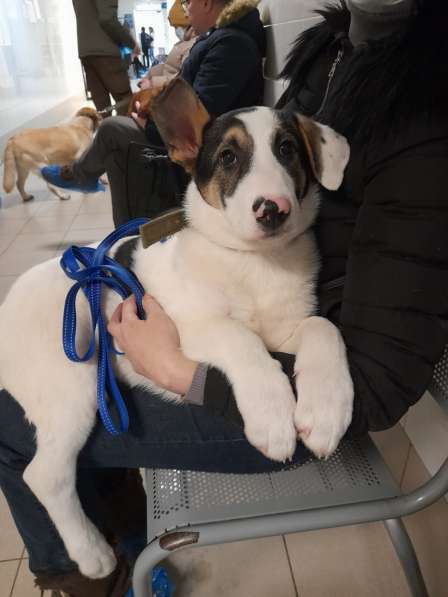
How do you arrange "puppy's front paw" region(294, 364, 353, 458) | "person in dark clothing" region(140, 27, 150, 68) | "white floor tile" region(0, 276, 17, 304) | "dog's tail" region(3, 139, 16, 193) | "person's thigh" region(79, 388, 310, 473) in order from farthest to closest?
"person in dark clothing" region(140, 27, 150, 68), "dog's tail" region(3, 139, 16, 193), "white floor tile" region(0, 276, 17, 304), "person's thigh" region(79, 388, 310, 473), "puppy's front paw" region(294, 364, 353, 458)

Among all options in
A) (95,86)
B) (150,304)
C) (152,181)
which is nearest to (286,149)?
(150,304)

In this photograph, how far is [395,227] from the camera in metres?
0.71

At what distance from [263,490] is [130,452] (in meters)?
0.28

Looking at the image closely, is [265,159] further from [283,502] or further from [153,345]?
[283,502]

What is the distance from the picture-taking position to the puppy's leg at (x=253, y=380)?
685mm

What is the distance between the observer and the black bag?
2.11 meters

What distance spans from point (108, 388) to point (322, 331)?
0.46 meters

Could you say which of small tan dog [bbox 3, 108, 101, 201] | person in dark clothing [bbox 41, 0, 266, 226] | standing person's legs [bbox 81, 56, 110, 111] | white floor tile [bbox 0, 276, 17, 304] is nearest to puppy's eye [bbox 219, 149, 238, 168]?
person in dark clothing [bbox 41, 0, 266, 226]

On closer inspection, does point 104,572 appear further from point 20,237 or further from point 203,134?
point 20,237

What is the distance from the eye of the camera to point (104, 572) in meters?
0.95

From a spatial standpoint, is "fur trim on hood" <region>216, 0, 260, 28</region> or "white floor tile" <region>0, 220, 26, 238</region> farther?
"white floor tile" <region>0, 220, 26, 238</region>

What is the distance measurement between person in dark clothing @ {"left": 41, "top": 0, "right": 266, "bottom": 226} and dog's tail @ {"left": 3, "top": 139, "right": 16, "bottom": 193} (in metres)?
1.82

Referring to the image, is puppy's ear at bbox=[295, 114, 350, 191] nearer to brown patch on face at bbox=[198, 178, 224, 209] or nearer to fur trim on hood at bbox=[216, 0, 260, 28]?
brown patch on face at bbox=[198, 178, 224, 209]

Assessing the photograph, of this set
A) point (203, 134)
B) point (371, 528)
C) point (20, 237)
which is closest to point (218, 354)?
point (203, 134)
